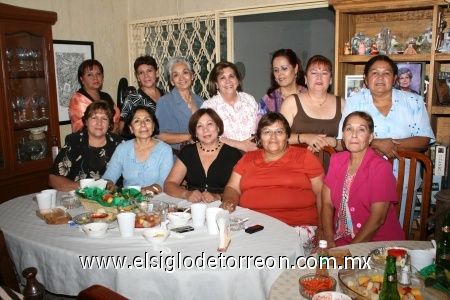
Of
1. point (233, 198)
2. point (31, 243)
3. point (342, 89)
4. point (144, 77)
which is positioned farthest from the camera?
point (144, 77)

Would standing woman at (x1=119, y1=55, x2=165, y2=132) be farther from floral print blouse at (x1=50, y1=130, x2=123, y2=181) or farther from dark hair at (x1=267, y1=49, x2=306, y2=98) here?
dark hair at (x1=267, y1=49, x2=306, y2=98)

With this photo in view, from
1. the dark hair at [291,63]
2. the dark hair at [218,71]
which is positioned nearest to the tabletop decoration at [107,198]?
the dark hair at [218,71]

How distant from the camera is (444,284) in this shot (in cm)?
123

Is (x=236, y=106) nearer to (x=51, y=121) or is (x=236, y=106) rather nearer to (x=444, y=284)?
(x=51, y=121)

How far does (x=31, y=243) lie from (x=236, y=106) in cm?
178

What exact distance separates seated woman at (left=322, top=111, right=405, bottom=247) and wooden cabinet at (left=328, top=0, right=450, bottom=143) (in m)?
1.20

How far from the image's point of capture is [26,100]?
3.94 m

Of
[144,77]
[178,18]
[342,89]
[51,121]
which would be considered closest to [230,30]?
[178,18]

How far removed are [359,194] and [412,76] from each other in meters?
1.48

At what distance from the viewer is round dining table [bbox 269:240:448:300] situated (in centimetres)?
136

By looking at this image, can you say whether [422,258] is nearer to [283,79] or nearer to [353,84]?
[283,79]

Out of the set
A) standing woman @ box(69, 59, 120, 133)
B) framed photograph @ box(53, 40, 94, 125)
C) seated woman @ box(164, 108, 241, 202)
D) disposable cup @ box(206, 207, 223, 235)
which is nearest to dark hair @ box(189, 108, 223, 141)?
seated woman @ box(164, 108, 241, 202)

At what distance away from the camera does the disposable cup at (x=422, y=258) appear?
4.85ft

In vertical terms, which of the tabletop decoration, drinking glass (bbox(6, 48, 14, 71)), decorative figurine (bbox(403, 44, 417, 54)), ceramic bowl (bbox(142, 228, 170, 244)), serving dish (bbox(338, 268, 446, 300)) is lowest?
ceramic bowl (bbox(142, 228, 170, 244))
